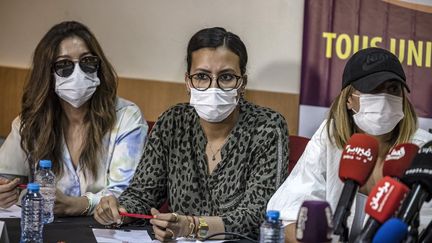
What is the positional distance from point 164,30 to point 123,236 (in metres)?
2.05

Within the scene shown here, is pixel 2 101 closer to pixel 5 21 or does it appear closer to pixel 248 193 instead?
pixel 5 21

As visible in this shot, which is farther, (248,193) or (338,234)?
(248,193)

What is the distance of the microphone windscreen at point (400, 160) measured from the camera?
1334 mm

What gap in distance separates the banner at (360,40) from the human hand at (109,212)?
200 centimetres

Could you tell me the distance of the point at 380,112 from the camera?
2.05 meters

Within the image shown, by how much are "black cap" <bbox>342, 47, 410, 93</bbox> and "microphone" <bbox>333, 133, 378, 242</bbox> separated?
25.4 inches

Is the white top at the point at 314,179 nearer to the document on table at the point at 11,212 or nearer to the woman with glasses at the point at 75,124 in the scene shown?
the woman with glasses at the point at 75,124

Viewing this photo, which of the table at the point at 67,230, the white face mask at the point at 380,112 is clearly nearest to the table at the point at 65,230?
the table at the point at 67,230

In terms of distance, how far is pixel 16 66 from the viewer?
3828mm

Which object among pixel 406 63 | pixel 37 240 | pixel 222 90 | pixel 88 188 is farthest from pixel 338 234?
pixel 406 63

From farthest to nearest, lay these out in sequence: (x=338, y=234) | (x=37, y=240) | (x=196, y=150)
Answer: (x=196, y=150) → (x=37, y=240) → (x=338, y=234)

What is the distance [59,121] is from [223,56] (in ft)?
2.75

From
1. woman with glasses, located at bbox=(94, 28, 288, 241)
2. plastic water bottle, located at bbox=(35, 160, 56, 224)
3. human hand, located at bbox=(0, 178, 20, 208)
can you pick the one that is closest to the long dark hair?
woman with glasses, located at bbox=(94, 28, 288, 241)

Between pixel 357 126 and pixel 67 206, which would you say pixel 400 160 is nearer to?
pixel 357 126
